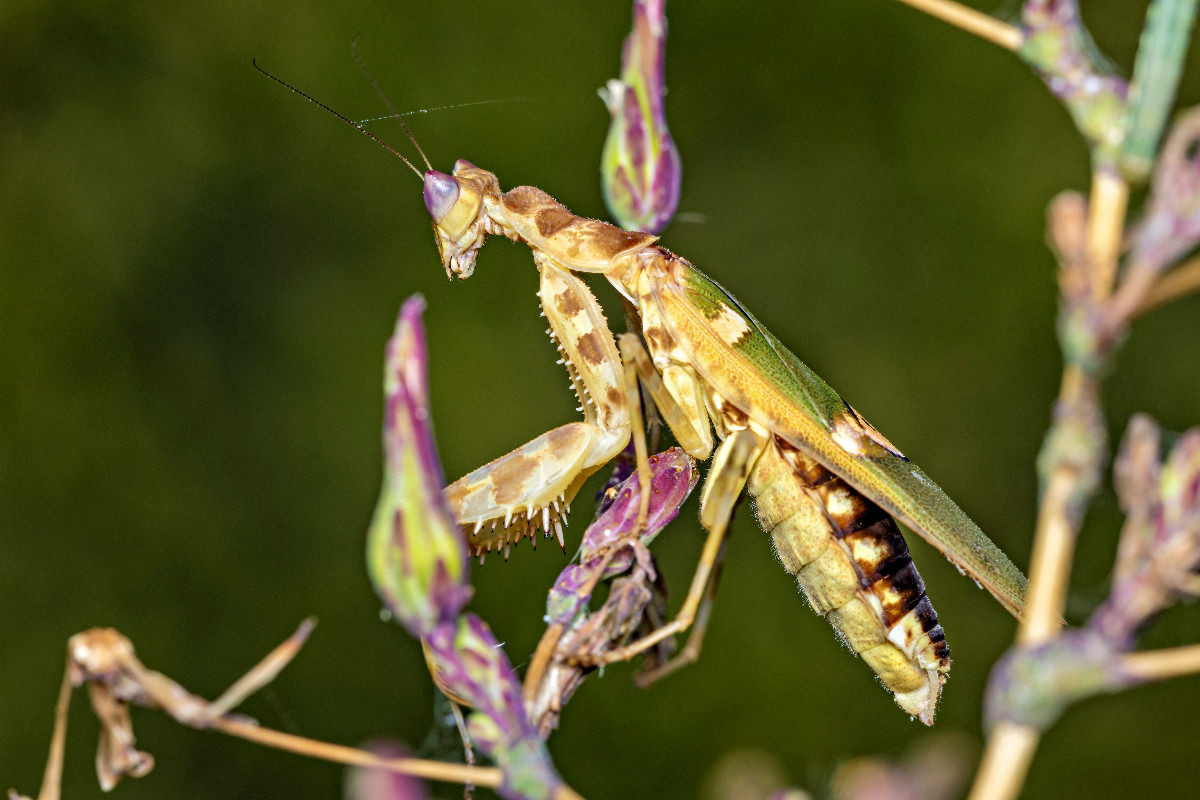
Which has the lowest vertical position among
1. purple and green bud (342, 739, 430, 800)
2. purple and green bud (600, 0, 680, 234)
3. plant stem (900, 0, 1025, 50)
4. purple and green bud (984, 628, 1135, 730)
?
purple and green bud (984, 628, 1135, 730)

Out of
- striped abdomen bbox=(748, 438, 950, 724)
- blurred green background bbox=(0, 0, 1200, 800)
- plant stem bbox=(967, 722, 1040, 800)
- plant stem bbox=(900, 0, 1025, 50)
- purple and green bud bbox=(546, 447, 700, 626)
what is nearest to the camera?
plant stem bbox=(967, 722, 1040, 800)

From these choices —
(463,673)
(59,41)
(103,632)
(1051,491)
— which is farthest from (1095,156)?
(59,41)

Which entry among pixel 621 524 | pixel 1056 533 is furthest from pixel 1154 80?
pixel 621 524

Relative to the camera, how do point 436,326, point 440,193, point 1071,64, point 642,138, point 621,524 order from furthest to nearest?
point 436,326 < point 440,193 < point 621,524 < point 642,138 < point 1071,64

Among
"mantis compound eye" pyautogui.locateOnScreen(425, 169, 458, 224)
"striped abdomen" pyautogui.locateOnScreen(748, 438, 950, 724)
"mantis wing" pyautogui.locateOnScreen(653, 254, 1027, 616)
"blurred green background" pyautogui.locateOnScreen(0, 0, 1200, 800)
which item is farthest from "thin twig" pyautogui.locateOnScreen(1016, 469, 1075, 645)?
"blurred green background" pyautogui.locateOnScreen(0, 0, 1200, 800)

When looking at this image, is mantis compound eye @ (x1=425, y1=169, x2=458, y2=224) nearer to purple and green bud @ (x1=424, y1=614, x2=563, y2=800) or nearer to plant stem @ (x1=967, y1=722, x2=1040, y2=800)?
purple and green bud @ (x1=424, y1=614, x2=563, y2=800)

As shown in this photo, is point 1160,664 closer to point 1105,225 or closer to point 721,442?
point 1105,225
